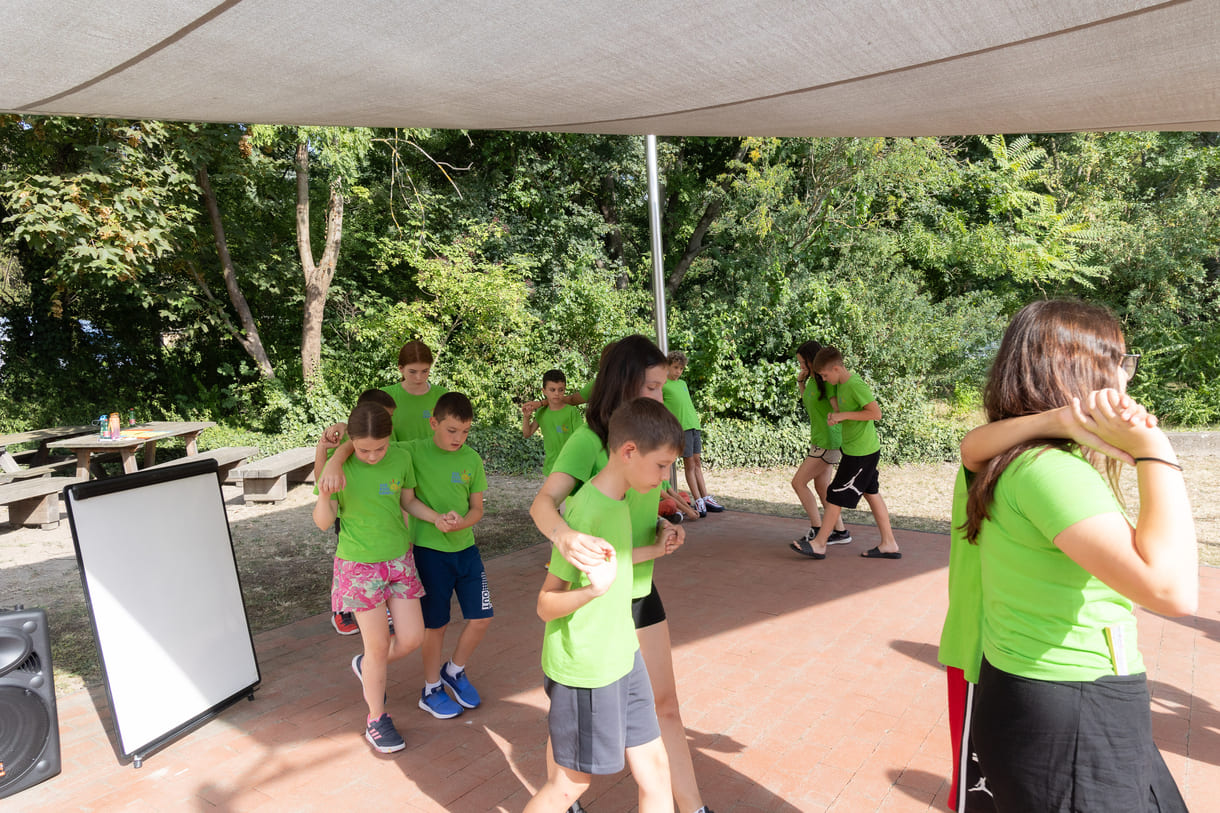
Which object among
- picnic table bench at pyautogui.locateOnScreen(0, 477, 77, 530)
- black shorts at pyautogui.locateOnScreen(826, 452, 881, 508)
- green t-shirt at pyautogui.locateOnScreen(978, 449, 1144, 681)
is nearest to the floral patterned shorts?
green t-shirt at pyautogui.locateOnScreen(978, 449, 1144, 681)

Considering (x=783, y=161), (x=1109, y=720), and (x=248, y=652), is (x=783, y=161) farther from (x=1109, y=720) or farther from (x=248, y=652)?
(x=1109, y=720)

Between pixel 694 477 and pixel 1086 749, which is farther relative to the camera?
pixel 694 477

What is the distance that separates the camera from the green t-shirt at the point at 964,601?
1.83 m

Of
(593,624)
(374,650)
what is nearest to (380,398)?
(374,650)

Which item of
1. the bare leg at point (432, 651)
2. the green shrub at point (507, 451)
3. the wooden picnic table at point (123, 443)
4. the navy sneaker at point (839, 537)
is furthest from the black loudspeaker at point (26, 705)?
the green shrub at point (507, 451)

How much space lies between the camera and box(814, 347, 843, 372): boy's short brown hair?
222 inches

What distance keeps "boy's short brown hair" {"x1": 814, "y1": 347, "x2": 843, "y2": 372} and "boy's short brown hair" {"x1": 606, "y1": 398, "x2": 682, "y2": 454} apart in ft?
12.3

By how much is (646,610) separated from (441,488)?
1.42 m

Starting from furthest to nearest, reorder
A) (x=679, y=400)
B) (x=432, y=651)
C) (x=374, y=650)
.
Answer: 1. (x=679, y=400)
2. (x=432, y=651)
3. (x=374, y=650)

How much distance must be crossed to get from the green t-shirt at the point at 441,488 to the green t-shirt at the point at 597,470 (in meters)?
1.28

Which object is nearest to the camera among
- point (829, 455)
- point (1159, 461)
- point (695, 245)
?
point (1159, 461)

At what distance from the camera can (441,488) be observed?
142 inches

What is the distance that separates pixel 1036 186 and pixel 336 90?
A: 54.8ft

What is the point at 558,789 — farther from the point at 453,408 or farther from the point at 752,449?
the point at 752,449
